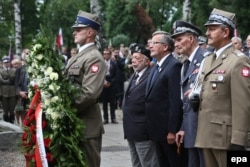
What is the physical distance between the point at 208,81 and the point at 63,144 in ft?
4.94

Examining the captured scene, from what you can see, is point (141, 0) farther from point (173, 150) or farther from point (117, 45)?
point (173, 150)

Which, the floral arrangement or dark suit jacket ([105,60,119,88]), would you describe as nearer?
the floral arrangement

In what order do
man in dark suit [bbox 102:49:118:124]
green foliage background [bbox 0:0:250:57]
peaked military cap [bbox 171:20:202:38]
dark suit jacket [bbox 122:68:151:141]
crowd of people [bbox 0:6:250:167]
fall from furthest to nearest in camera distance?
green foliage background [bbox 0:0:250:57] → man in dark suit [bbox 102:49:118:124] → dark suit jacket [bbox 122:68:151:141] → peaked military cap [bbox 171:20:202:38] → crowd of people [bbox 0:6:250:167]

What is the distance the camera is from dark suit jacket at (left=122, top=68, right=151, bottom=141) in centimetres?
620

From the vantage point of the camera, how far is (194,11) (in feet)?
91.5

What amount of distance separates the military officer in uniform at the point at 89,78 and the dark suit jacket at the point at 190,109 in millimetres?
883

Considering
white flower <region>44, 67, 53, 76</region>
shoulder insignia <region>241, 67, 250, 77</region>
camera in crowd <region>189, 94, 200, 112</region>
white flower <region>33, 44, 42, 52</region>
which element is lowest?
camera in crowd <region>189, 94, 200, 112</region>

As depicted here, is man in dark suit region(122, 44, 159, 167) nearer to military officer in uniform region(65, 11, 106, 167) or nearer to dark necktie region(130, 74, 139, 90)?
dark necktie region(130, 74, 139, 90)

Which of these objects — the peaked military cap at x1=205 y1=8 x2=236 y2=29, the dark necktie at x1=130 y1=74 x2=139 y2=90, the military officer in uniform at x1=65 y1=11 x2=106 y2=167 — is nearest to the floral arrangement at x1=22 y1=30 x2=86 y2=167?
the military officer in uniform at x1=65 y1=11 x2=106 y2=167

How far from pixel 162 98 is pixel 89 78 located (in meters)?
1.13

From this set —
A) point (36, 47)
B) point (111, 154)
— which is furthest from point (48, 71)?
point (111, 154)

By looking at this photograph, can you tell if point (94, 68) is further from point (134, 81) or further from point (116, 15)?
point (116, 15)

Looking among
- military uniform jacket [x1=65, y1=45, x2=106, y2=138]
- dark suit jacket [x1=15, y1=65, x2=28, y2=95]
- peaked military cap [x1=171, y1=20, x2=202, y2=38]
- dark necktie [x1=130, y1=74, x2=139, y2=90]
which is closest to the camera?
military uniform jacket [x1=65, y1=45, x2=106, y2=138]

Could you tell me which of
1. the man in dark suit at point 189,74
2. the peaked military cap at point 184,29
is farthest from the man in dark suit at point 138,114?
the peaked military cap at point 184,29
